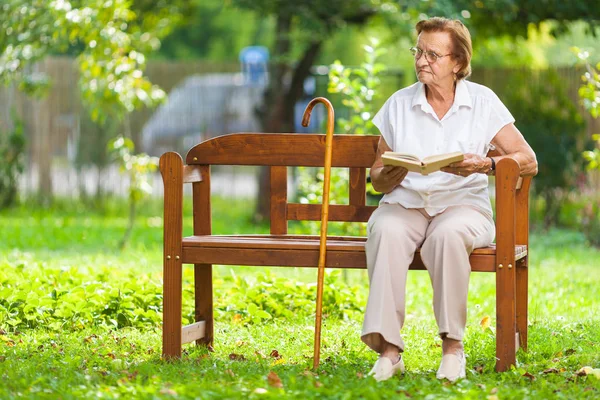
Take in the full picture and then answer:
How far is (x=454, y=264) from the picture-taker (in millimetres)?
4000

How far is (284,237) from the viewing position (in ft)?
15.3

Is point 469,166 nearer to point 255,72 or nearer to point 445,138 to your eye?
point 445,138

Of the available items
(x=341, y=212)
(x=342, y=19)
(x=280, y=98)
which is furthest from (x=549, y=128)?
(x=341, y=212)

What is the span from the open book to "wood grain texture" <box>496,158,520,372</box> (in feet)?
0.95

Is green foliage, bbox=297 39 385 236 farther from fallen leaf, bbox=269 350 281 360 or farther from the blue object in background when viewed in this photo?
the blue object in background

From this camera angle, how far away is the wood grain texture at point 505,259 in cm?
409

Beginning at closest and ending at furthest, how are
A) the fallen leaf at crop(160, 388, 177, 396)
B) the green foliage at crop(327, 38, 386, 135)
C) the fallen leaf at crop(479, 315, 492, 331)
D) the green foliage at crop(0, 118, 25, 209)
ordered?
the fallen leaf at crop(160, 388, 177, 396)
the fallen leaf at crop(479, 315, 492, 331)
the green foliage at crop(327, 38, 386, 135)
the green foliage at crop(0, 118, 25, 209)

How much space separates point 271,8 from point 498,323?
661cm

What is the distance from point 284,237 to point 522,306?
1135mm

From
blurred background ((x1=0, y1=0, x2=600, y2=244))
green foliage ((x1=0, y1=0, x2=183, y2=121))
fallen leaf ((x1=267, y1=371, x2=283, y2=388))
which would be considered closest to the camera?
fallen leaf ((x1=267, y1=371, x2=283, y2=388))

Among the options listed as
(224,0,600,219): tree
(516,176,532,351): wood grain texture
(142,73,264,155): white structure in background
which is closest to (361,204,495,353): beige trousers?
(516,176,532,351): wood grain texture

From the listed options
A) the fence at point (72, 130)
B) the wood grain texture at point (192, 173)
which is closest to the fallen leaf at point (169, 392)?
the wood grain texture at point (192, 173)

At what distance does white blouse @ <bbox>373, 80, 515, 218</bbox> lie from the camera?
4.29 m

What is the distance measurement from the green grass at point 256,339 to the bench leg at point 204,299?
111 millimetres
